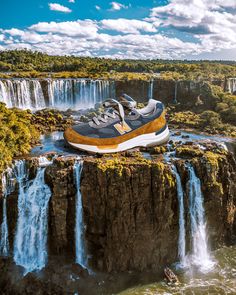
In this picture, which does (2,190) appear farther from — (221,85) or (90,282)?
(221,85)

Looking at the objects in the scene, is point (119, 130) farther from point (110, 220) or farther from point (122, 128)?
point (110, 220)

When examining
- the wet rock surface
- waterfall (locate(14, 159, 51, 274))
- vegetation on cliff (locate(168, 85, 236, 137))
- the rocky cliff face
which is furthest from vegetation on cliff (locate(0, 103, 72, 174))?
vegetation on cliff (locate(168, 85, 236, 137))

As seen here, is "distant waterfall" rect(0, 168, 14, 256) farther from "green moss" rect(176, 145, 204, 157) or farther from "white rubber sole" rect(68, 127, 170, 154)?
"green moss" rect(176, 145, 204, 157)

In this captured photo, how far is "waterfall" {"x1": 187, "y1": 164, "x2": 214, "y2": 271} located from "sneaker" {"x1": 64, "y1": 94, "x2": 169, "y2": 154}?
4.79 metres

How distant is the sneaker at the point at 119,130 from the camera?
86.5ft

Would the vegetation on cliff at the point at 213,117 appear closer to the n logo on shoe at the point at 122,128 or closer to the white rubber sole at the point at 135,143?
the white rubber sole at the point at 135,143

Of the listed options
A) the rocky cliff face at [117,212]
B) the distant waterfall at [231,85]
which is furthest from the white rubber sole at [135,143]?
the distant waterfall at [231,85]

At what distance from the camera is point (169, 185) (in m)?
24.2

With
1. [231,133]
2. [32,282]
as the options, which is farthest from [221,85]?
[32,282]

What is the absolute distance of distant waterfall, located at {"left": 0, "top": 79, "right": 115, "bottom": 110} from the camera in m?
45.0

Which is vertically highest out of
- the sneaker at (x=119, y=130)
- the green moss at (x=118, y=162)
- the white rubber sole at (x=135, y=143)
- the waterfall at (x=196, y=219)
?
the sneaker at (x=119, y=130)

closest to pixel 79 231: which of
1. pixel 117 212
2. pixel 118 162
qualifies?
pixel 117 212

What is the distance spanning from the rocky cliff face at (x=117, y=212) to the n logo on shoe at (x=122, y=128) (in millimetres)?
3130

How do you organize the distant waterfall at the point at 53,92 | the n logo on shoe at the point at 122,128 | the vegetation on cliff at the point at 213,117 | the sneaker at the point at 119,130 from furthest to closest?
the distant waterfall at the point at 53,92 < the vegetation on cliff at the point at 213,117 < the n logo on shoe at the point at 122,128 < the sneaker at the point at 119,130
